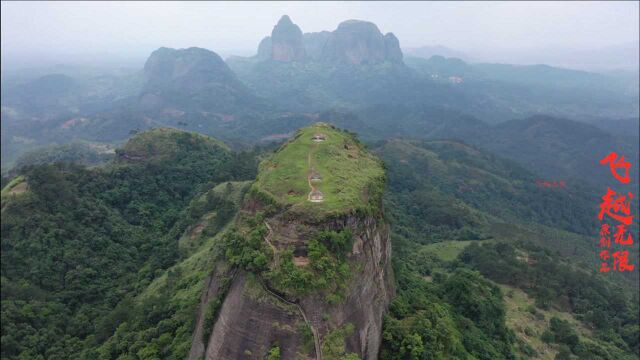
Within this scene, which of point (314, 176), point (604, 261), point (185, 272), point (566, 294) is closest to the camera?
point (314, 176)

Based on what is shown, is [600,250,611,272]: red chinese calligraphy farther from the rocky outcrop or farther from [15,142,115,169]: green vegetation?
[15,142,115,169]: green vegetation

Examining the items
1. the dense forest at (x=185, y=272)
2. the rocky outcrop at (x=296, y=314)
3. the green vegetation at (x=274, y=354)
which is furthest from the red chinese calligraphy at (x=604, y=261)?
the green vegetation at (x=274, y=354)

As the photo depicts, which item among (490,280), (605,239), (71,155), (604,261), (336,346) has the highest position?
(336,346)

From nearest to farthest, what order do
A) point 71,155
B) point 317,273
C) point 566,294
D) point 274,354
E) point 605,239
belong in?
point 274,354 → point 317,273 → point 566,294 → point 605,239 → point 71,155

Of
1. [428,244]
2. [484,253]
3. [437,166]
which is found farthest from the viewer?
[437,166]

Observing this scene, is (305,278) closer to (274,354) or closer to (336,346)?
(336,346)

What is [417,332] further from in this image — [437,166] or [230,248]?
[437,166]

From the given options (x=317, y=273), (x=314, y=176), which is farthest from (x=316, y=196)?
(x=317, y=273)

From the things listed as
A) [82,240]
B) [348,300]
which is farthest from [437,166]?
[348,300]
